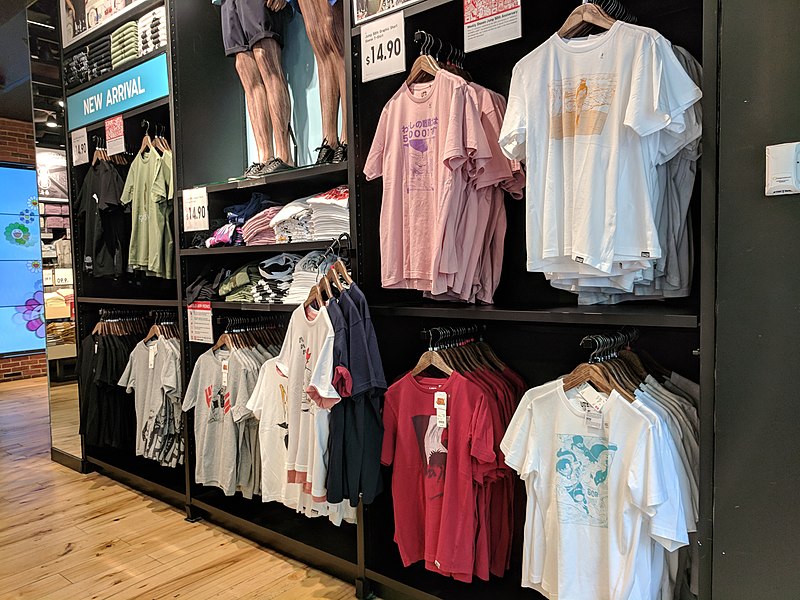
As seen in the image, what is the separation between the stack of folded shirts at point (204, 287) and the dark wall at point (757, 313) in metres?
2.33

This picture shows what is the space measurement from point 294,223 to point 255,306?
1.42 feet

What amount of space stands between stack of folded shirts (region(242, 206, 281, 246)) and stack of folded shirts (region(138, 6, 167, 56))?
1.10 meters

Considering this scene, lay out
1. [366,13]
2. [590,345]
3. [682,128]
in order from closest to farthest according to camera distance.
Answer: [682,128], [590,345], [366,13]

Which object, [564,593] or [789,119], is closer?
[789,119]

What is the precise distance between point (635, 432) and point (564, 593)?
0.54 metres

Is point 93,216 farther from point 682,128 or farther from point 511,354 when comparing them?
point 682,128

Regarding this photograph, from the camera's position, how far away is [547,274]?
1.94 meters

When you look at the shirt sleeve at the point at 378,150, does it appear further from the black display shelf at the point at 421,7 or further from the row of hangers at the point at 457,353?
the row of hangers at the point at 457,353

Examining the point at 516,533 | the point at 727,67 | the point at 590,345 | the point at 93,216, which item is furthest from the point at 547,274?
the point at 93,216

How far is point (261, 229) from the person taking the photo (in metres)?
2.83

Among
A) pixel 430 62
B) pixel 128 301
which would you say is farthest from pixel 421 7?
pixel 128 301

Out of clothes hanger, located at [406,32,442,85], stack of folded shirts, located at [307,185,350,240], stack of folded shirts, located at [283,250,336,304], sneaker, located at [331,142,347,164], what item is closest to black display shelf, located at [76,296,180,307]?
stack of folded shirts, located at [283,250,336,304]

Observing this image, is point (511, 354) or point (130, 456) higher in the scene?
point (511, 354)

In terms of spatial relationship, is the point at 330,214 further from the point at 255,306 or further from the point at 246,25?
the point at 246,25
